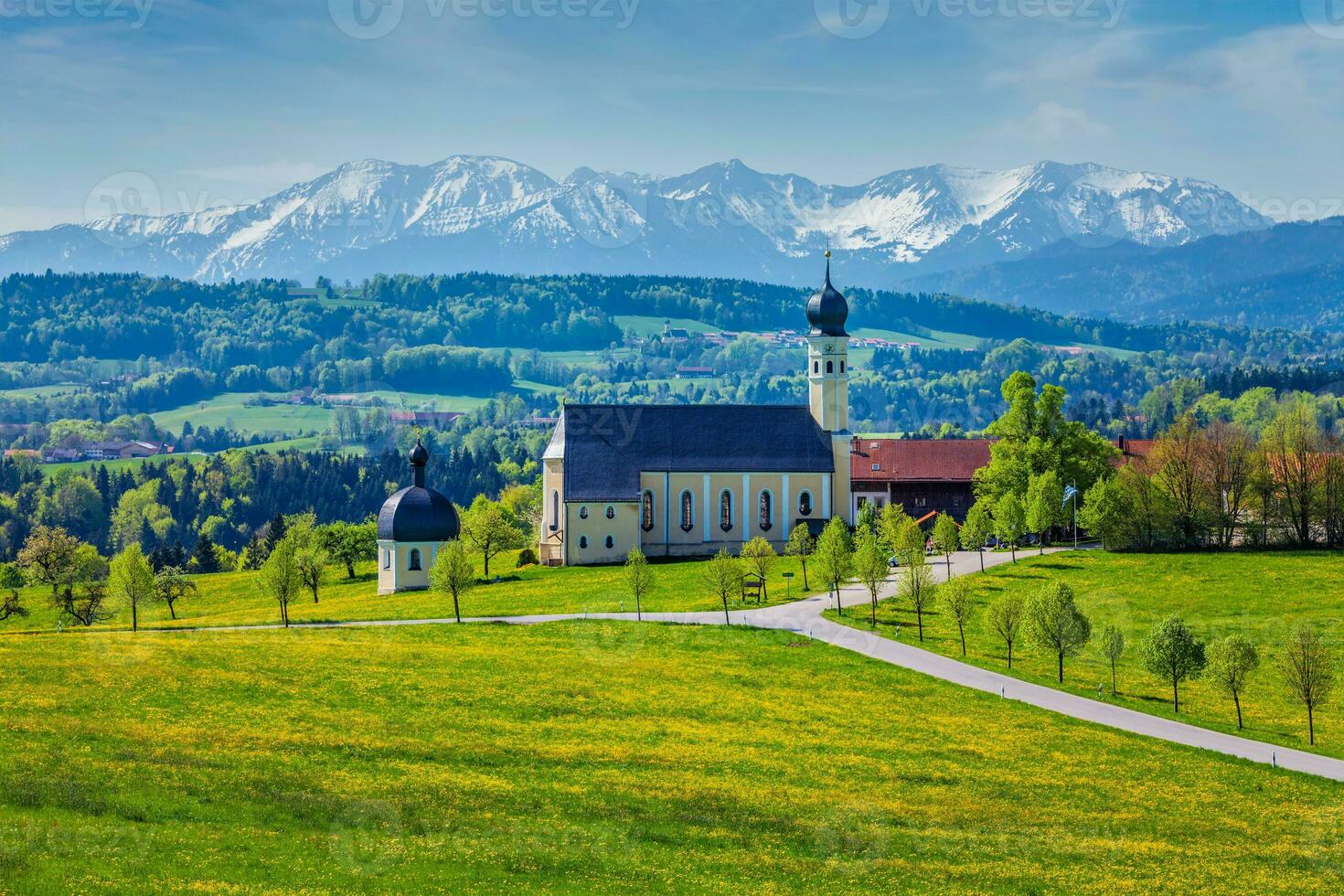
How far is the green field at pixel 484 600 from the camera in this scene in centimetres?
7450

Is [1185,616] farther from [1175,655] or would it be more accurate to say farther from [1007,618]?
[1175,655]

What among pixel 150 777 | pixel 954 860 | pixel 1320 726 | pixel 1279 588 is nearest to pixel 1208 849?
pixel 954 860

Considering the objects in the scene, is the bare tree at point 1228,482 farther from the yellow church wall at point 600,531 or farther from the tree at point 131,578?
the tree at point 131,578

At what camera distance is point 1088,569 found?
7788 cm

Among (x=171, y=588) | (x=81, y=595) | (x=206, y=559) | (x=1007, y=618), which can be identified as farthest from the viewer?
(x=206, y=559)

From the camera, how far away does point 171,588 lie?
89062 millimetres

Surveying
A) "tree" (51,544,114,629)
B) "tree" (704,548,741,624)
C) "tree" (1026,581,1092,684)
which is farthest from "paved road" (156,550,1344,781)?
"tree" (51,544,114,629)

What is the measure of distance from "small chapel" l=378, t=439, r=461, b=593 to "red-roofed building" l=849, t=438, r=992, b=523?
3519 centimetres

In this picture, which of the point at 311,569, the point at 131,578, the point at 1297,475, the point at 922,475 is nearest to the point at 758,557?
the point at 311,569

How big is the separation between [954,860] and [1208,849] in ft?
23.5

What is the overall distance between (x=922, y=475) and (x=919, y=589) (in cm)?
4555

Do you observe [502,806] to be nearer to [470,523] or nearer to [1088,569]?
[1088,569]

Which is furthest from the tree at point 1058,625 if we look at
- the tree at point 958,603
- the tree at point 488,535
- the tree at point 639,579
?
the tree at point 488,535

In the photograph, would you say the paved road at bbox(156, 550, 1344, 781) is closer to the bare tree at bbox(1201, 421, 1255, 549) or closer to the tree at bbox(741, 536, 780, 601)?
the tree at bbox(741, 536, 780, 601)
